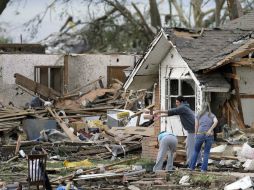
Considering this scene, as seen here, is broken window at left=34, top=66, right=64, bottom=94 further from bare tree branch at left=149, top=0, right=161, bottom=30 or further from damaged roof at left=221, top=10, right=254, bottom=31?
damaged roof at left=221, top=10, right=254, bottom=31

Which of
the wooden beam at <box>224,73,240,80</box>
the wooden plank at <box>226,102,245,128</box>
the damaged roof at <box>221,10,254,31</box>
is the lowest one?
the wooden plank at <box>226,102,245,128</box>

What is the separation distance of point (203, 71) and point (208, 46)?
5.90ft

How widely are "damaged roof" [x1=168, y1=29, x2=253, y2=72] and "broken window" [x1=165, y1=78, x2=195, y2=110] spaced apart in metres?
0.85

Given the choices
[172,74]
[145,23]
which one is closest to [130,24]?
[145,23]

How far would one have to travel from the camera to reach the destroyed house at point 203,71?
2081cm

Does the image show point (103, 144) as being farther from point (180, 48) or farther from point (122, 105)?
point (122, 105)

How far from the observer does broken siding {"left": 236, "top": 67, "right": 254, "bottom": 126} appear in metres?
21.0

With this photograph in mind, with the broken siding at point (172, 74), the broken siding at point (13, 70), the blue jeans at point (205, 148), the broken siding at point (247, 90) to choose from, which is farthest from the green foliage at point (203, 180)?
the broken siding at point (13, 70)

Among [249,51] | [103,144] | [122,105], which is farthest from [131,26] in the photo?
[249,51]

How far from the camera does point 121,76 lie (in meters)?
38.4

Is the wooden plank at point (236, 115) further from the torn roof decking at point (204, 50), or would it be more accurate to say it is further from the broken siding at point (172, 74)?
the broken siding at point (172, 74)

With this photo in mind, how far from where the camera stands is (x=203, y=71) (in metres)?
→ 20.8

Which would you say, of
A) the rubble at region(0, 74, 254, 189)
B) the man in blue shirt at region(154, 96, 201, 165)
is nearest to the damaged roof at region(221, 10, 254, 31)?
the rubble at region(0, 74, 254, 189)

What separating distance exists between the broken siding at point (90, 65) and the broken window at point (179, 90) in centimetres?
1568
